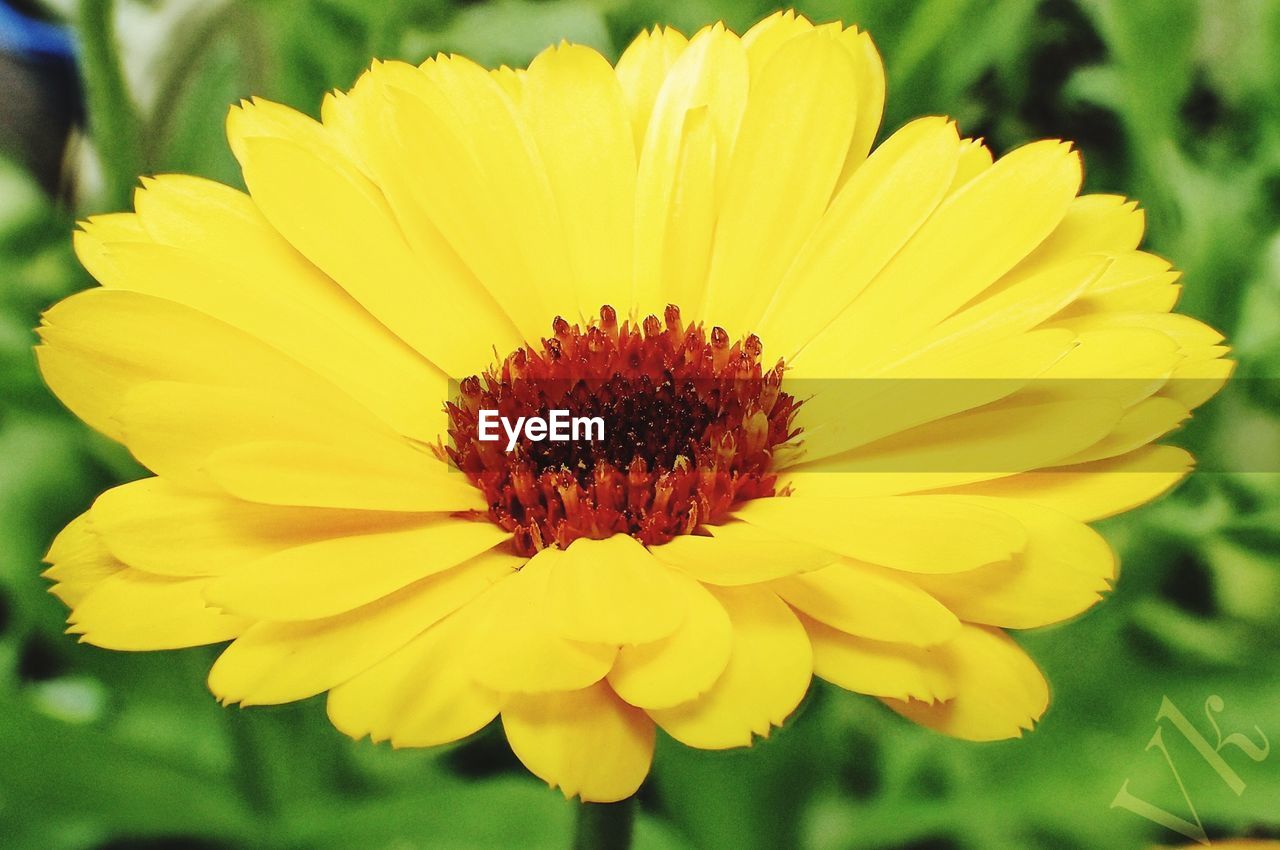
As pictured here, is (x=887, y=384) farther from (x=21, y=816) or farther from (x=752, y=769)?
(x=21, y=816)

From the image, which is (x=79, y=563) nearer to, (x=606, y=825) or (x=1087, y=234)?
(x=606, y=825)

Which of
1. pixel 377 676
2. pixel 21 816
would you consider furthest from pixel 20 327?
pixel 377 676

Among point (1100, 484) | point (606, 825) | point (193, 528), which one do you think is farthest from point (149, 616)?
point (1100, 484)

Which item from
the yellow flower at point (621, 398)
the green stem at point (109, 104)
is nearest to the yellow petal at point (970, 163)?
the yellow flower at point (621, 398)

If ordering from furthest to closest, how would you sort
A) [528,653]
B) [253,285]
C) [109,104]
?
[109,104]
[253,285]
[528,653]

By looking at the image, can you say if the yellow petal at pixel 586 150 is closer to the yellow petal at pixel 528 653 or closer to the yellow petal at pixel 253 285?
the yellow petal at pixel 253 285
